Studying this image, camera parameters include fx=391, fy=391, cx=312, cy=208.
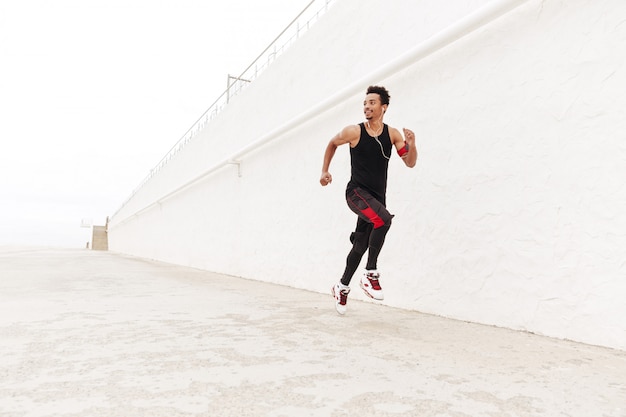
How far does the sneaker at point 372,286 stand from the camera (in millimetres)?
2711

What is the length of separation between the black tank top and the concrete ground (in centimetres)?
101

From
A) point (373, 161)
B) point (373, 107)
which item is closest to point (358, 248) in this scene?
point (373, 161)

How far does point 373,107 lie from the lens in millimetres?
2963

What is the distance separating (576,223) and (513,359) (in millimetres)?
1040

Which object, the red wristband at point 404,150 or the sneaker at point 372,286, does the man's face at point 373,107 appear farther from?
the sneaker at point 372,286

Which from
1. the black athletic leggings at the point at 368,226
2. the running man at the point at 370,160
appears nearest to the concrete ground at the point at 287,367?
the black athletic leggings at the point at 368,226

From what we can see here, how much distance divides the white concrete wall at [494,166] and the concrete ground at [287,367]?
323mm

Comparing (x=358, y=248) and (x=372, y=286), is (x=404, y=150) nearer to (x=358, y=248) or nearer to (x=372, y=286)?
(x=358, y=248)

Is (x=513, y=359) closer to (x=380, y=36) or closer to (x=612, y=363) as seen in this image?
(x=612, y=363)

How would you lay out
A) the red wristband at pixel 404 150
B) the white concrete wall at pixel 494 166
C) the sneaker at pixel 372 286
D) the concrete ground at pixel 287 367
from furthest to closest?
the red wristband at pixel 404 150 < the sneaker at pixel 372 286 < the white concrete wall at pixel 494 166 < the concrete ground at pixel 287 367

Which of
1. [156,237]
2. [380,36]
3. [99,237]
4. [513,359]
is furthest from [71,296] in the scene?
[99,237]

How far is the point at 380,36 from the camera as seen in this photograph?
440 cm

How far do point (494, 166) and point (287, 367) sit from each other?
2.16 m

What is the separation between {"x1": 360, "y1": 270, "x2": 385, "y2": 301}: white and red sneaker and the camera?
2711 millimetres
